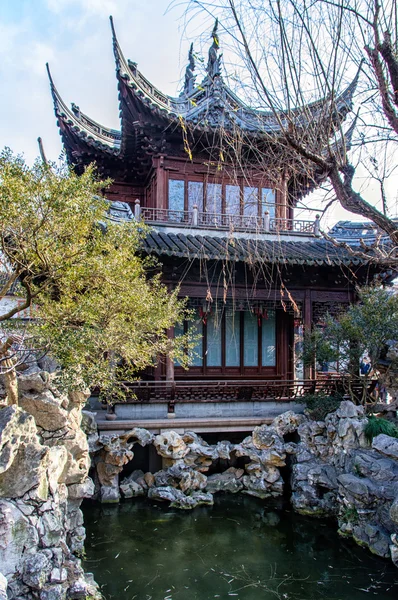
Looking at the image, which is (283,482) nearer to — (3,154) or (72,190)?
(72,190)

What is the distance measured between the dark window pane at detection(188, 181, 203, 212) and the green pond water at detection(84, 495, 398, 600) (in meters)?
6.32

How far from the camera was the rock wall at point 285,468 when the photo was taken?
618 cm

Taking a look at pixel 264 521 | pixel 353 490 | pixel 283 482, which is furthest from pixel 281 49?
pixel 283 482

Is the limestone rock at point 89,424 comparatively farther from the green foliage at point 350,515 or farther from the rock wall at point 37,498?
the green foliage at point 350,515

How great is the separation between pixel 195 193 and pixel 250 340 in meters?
3.68

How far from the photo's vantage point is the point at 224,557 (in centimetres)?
566

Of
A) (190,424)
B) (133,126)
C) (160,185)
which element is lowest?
(190,424)

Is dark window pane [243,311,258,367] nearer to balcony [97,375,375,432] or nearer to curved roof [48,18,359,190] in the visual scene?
balcony [97,375,375,432]

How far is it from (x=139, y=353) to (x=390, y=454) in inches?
150

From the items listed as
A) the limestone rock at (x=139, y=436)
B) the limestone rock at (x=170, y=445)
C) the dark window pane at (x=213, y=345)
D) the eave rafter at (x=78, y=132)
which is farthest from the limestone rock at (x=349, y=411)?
the eave rafter at (x=78, y=132)

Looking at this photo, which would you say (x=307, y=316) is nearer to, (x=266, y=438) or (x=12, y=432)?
(x=266, y=438)

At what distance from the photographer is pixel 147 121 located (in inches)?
366

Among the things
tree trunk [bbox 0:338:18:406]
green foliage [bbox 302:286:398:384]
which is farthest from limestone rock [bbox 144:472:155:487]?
tree trunk [bbox 0:338:18:406]

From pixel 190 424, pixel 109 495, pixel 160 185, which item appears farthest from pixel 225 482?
pixel 160 185
